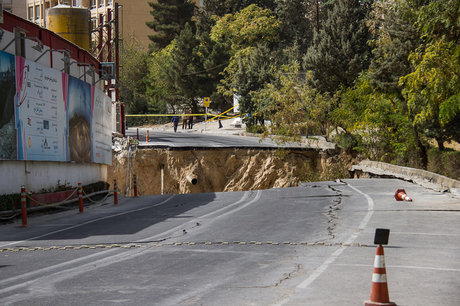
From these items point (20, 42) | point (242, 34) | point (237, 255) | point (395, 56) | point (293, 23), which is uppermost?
point (293, 23)

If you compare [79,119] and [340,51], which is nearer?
[79,119]

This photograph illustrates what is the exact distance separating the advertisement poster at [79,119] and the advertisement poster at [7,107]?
16.0ft

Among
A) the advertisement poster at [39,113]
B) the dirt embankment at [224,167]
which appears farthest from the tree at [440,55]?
the dirt embankment at [224,167]

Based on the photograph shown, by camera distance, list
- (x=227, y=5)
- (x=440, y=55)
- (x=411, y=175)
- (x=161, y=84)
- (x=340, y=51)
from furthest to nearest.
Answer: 1. (x=227, y=5)
2. (x=161, y=84)
3. (x=340, y=51)
4. (x=411, y=175)
5. (x=440, y=55)

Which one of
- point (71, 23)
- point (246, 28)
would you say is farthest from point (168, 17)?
point (71, 23)

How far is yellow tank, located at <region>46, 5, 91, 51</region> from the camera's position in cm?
3566

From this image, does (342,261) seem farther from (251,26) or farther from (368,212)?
(251,26)

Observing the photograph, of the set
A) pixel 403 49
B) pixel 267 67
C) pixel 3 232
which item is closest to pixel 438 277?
pixel 3 232

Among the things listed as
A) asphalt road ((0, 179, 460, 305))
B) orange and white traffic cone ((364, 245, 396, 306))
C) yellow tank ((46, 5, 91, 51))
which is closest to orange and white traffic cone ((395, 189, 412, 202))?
asphalt road ((0, 179, 460, 305))

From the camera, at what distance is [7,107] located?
19.7m

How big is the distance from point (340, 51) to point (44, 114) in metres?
36.0

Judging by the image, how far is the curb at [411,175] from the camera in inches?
934

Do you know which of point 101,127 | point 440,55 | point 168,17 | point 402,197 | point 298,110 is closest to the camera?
point 402,197

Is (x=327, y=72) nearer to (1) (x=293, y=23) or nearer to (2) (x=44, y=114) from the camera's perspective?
(2) (x=44, y=114)
